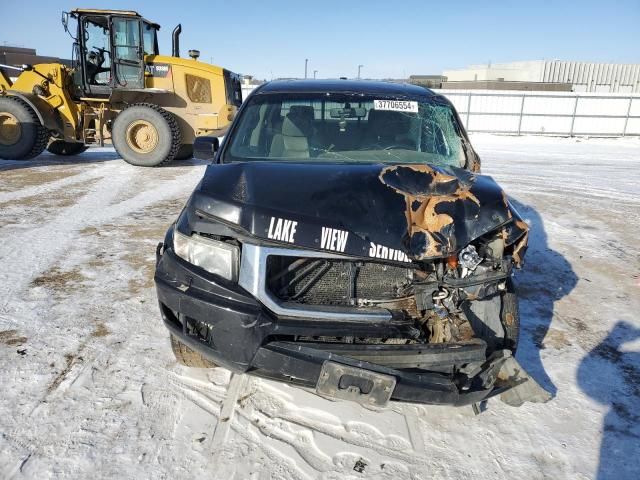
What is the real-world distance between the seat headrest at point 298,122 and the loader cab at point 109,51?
771 cm

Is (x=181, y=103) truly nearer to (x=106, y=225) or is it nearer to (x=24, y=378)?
(x=106, y=225)

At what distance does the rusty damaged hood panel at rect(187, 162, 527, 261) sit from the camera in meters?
2.19

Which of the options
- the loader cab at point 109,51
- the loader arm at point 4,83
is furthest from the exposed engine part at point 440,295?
the loader arm at point 4,83

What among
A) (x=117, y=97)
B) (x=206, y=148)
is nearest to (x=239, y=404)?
(x=206, y=148)

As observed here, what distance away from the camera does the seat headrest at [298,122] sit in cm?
344

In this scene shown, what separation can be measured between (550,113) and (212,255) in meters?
21.4

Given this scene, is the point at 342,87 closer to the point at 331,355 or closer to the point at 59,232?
the point at 331,355

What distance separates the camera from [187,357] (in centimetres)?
264

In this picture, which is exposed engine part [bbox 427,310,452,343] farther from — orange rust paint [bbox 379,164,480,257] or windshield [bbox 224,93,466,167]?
windshield [bbox 224,93,466,167]

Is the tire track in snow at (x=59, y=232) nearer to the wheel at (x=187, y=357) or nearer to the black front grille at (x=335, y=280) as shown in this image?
the wheel at (x=187, y=357)

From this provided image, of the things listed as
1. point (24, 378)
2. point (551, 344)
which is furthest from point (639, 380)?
point (24, 378)

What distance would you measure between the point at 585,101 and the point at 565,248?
17870mm

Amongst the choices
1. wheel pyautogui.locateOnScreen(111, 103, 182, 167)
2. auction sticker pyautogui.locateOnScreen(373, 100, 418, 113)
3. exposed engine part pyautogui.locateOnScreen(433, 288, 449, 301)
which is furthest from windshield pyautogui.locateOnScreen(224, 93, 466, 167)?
wheel pyautogui.locateOnScreen(111, 103, 182, 167)

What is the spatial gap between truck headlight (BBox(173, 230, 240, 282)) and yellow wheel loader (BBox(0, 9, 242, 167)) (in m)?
8.23
